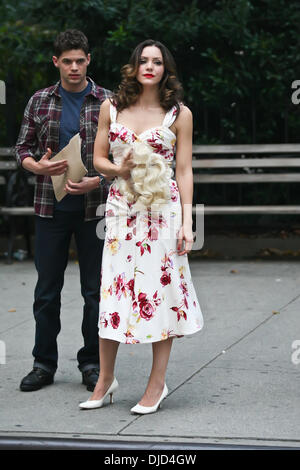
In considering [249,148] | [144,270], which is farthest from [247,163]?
[144,270]

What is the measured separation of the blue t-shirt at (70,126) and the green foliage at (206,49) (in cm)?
421

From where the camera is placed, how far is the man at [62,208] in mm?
5172

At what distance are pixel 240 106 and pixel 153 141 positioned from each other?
5.46m

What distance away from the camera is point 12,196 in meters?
9.72

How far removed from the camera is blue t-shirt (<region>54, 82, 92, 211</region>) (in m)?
5.20

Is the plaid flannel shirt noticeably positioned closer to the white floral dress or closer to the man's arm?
the man's arm

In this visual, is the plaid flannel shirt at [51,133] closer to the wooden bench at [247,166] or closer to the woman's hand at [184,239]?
the woman's hand at [184,239]

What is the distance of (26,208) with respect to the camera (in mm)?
9508

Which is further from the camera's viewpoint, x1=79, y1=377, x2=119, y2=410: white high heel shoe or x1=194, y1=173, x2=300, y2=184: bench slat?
x1=194, y1=173, x2=300, y2=184: bench slat

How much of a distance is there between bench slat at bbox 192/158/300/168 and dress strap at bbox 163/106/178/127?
475 cm

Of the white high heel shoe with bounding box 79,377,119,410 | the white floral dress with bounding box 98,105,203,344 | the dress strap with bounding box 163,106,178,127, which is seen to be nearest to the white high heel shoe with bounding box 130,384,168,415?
the white high heel shoe with bounding box 79,377,119,410

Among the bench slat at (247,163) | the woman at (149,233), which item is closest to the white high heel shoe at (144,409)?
the woman at (149,233)

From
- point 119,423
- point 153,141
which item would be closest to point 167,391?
point 119,423

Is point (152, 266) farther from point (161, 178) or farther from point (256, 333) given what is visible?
point (256, 333)
